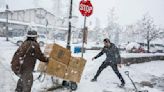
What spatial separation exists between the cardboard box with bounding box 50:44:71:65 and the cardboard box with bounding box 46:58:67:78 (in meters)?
0.11

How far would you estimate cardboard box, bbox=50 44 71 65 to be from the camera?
7.77 metres

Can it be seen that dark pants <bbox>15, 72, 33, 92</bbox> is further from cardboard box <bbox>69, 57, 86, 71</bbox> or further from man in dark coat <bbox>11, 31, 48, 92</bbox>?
cardboard box <bbox>69, 57, 86, 71</bbox>

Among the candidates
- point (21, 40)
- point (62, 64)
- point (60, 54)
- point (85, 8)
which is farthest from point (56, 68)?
point (21, 40)

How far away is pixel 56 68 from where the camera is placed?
7.83 metres

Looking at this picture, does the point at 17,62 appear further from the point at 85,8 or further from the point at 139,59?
the point at 139,59

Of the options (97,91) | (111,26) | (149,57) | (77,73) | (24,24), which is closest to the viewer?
(77,73)

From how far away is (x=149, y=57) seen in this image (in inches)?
862

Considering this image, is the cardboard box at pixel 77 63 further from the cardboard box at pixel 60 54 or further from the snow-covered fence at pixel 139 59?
the snow-covered fence at pixel 139 59

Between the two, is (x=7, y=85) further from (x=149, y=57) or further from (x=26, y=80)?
(x=149, y=57)

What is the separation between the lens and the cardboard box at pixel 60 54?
7766 mm

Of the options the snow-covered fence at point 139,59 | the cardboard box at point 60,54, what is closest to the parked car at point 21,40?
the snow-covered fence at point 139,59

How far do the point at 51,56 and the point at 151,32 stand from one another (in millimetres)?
35211

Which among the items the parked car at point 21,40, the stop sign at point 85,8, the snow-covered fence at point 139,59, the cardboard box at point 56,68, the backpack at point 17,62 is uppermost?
the stop sign at point 85,8

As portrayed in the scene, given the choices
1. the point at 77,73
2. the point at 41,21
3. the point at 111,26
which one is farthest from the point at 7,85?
the point at 111,26
